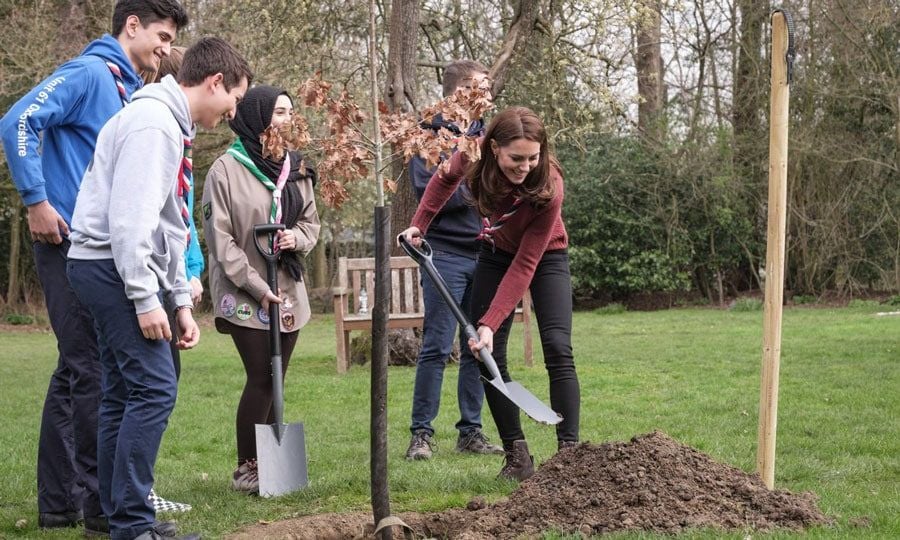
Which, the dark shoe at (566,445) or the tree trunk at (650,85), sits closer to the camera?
the dark shoe at (566,445)

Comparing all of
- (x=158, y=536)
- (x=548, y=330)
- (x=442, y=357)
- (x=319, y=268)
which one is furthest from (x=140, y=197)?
(x=319, y=268)

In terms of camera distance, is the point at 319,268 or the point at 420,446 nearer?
the point at 420,446

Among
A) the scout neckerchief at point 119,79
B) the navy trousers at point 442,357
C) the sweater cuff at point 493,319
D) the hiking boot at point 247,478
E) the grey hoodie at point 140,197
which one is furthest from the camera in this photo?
the navy trousers at point 442,357

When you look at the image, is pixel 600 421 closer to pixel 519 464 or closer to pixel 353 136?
pixel 519 464

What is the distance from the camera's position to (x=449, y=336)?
5.86 meters

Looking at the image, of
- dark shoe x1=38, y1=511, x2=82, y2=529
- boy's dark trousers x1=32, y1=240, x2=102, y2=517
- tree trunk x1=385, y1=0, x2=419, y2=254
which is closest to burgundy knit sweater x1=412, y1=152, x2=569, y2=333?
boy's dark trousers x1=32, y1=240, x2=102, y2=517

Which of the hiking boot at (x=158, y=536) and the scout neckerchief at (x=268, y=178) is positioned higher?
the scout neckerchief at (x=268, y=178)

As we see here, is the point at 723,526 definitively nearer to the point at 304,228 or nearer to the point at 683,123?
the point at 304,228

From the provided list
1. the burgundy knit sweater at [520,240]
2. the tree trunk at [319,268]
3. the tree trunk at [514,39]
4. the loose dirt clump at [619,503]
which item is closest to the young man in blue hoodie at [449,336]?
the burgundy knit sweater at [520,240]

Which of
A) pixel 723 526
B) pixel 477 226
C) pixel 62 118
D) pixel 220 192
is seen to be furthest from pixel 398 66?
pixel 723 526

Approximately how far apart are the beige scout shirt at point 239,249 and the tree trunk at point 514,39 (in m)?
7.45

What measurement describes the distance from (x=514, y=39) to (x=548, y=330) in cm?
862

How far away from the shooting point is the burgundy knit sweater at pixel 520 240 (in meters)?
4.55

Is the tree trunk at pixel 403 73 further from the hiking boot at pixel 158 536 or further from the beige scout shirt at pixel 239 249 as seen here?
the hiking boot at pixel 158 536
